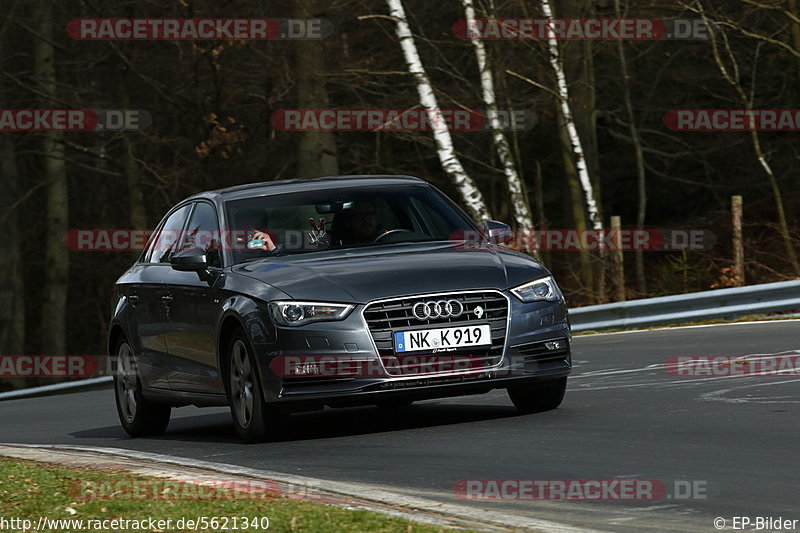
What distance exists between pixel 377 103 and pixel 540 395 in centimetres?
2106

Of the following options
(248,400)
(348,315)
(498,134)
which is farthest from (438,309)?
(498,134)

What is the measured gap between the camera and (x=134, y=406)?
12.6 metres

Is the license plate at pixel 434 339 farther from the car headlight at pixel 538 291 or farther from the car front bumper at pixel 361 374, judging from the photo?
the car headlight at pixel 538 291

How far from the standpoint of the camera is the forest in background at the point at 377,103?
30.5 metres

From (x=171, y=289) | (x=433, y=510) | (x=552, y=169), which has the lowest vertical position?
(x=433, y=510)

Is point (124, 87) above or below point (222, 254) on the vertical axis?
above

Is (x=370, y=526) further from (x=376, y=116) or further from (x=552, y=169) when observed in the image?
(x=552, y=169)

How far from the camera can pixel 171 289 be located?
1184 cm

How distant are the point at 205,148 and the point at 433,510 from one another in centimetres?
2928

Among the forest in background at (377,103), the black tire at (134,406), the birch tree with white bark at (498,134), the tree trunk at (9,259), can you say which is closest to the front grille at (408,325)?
the black tire at (134,406)

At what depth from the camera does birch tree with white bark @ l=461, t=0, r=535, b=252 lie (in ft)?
82.9

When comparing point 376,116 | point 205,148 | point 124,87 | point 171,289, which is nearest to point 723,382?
point 171,289

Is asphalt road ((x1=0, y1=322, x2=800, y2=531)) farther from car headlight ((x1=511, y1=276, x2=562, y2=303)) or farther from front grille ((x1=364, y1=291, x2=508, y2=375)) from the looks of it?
car headlight ((x1=511, y1=276, x2=562, y2=303))

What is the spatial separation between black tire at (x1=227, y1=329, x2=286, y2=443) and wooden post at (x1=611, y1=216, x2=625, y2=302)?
12.5 metres
